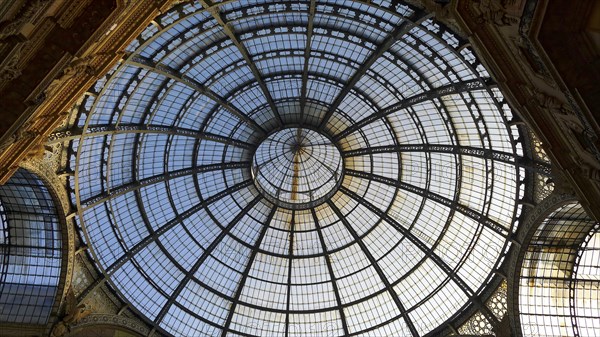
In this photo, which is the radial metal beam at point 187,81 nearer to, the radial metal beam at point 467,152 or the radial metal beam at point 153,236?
the radial metal beam at point 153,236

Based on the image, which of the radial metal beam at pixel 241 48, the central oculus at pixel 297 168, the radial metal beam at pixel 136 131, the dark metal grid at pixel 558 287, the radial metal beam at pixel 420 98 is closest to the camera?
the radial metal beam at pixel 241 48

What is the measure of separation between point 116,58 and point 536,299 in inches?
1029

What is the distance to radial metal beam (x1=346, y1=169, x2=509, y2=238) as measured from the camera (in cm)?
3170

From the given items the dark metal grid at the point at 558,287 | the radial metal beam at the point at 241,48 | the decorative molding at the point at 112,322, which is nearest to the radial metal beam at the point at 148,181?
the radial metal beam at the point at 241,48

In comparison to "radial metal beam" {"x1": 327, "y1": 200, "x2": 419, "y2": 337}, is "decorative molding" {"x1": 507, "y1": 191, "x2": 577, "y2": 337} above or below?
above

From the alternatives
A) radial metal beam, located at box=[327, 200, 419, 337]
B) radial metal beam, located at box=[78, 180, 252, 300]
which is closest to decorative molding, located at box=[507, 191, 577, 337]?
radial metal beam, located at box=[327, 200, 419, 337]

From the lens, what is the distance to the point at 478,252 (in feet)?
111

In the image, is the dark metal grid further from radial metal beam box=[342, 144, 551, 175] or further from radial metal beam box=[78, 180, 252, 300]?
radial metal beam box=[78, 180, 252, 300]

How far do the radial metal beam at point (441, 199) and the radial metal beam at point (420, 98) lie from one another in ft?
10.5

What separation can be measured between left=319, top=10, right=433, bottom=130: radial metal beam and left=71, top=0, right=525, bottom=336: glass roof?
12cm

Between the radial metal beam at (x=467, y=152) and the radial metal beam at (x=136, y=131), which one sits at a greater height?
the radial metal beam at (x=467, y=152)

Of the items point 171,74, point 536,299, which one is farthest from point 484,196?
point 171,74

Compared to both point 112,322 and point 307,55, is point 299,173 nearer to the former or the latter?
point 307,55

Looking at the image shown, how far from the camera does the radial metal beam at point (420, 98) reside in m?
27.7
